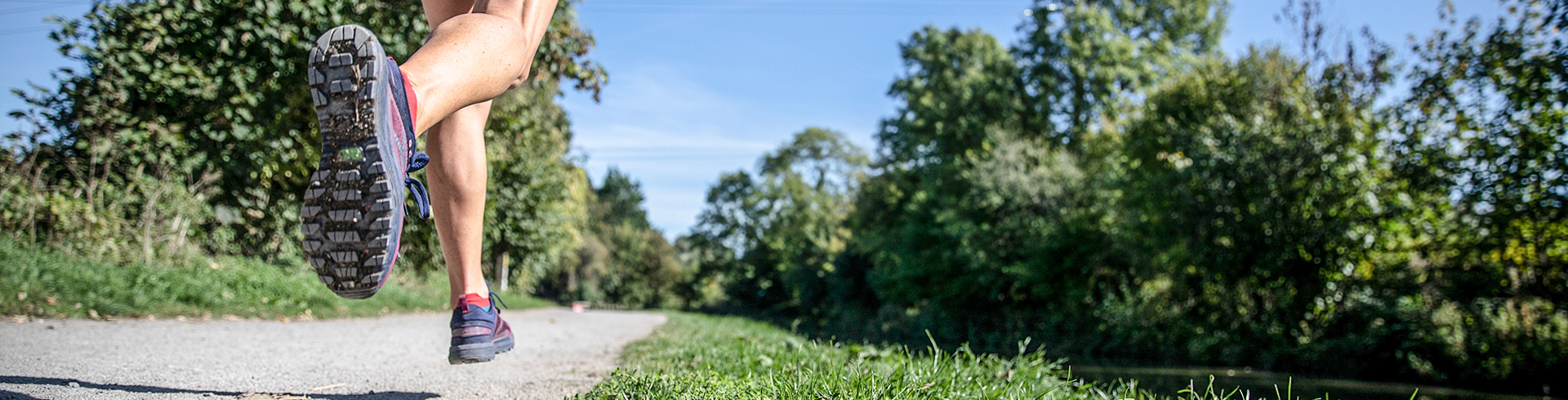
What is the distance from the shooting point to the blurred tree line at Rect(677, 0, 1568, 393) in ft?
30.8

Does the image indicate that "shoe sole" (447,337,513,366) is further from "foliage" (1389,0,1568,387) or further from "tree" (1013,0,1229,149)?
"tree" (1013,0,1229,149)

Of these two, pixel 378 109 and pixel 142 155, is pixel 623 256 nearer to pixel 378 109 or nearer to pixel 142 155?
pixel 142 155

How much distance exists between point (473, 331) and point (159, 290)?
422 cm

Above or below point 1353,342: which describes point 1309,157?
above

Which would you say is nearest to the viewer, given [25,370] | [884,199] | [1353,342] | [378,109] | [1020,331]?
[378,109]

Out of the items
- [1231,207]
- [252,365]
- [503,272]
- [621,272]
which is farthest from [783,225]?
[252,365]

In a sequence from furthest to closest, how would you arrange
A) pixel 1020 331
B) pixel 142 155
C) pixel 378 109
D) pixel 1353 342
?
pixel 1020 331 → pixel 1353 342 → pixel 142 155 → pixel 378 109

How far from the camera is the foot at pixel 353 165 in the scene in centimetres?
124

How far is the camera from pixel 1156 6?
21.1 m

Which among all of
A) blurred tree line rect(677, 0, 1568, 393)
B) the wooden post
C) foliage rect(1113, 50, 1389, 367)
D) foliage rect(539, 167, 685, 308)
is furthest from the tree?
foliage rect(539, 167, 685, 308)

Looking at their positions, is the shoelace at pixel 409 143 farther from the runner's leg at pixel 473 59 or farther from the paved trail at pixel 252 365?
the paved trail at pixel 252 365

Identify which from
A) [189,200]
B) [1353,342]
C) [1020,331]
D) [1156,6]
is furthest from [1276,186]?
[189,200]

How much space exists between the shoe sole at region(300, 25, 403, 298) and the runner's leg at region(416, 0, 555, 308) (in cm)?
12

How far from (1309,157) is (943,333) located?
9.98 m
